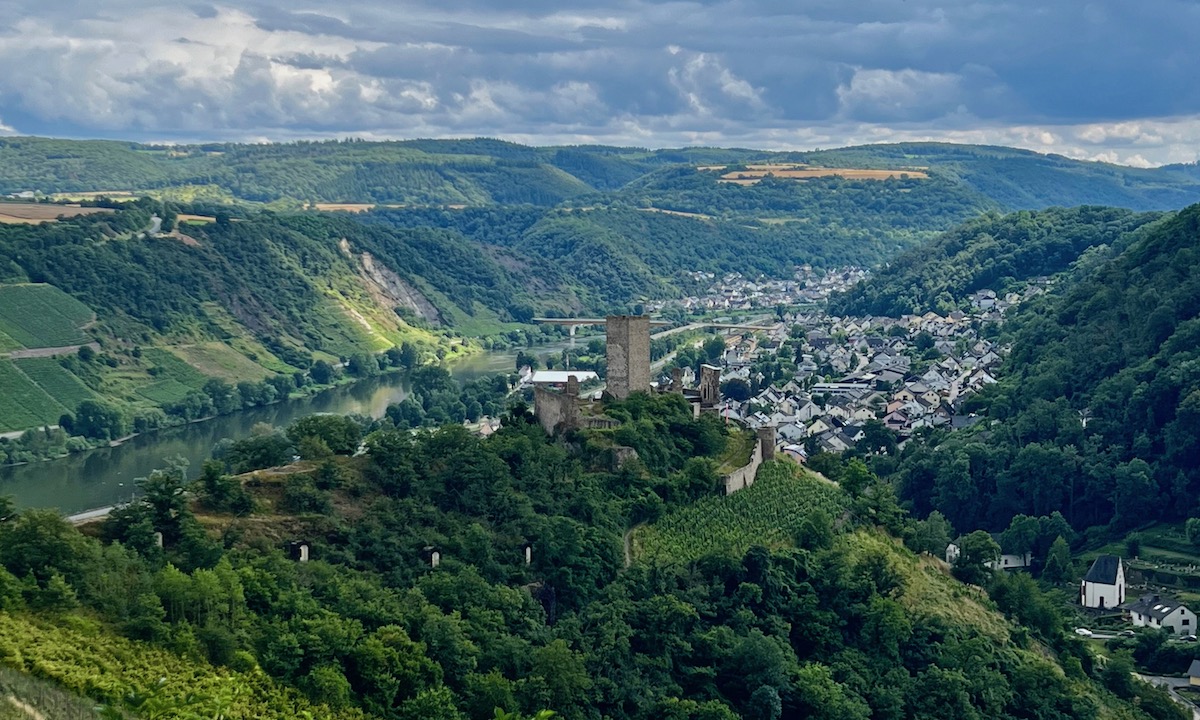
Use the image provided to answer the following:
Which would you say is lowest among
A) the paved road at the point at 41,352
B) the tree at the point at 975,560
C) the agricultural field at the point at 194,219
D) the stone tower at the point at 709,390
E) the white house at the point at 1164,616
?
the white house at the point at 1164,616

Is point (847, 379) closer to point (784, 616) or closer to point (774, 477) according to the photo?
point (774, 477)

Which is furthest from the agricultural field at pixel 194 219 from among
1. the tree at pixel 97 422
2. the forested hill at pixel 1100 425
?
the forested hill at pixel 1100 425

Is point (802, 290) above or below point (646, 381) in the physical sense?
below

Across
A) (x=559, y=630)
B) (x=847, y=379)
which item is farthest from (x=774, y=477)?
(x=847, y=379)

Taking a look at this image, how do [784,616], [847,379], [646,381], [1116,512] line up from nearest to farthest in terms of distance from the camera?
[784,616] → [646,381] → [1116,512] → [847,379]

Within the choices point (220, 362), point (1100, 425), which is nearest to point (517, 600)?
point (1100, 425)

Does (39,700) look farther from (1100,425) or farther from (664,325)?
(664,325)

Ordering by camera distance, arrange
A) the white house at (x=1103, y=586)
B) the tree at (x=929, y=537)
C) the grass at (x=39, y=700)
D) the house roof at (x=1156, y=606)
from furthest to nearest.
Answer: the white house at (x=1103, y=586)
the house roof at (x=1156, y=606)
the tree at (x=929, y=537)
the grass at (x=39, y=700)

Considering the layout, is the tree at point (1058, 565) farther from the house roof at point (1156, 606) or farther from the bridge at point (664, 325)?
the bridge at point (664, 325)

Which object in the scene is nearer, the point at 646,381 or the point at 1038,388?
the point at 646,381
